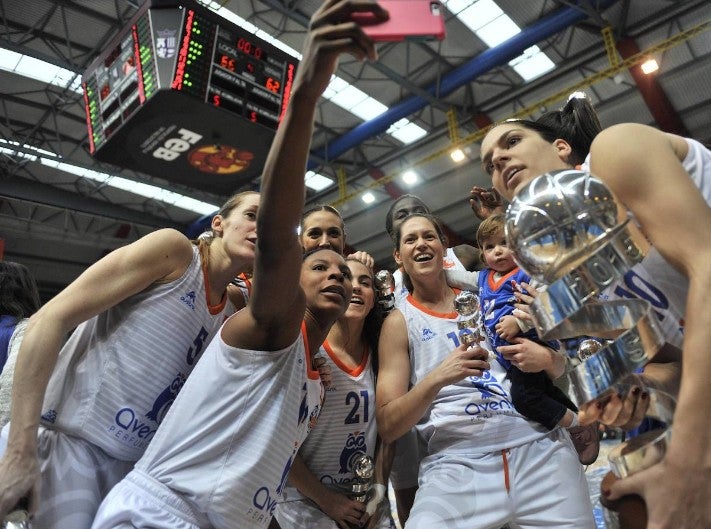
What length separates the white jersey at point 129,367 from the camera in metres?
1.66

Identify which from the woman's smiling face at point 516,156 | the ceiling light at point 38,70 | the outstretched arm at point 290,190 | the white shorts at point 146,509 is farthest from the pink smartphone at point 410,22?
the ceiling light at point 38,70

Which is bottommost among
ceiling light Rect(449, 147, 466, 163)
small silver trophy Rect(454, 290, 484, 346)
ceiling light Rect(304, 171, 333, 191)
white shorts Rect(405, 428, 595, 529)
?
white shorts Rect(405, 428, 595, 529)

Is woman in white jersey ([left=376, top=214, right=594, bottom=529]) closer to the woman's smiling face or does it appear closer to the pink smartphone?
the woman's smiling face

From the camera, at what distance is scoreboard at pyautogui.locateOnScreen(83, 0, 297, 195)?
4363 mm

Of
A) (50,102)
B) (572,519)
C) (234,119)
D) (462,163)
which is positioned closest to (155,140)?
(234,119)

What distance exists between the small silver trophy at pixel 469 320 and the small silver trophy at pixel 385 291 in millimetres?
878

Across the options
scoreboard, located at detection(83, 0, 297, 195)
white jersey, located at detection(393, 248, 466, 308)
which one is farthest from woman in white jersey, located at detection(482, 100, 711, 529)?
scoreboard, located at detection(83, 0, 297, 195)

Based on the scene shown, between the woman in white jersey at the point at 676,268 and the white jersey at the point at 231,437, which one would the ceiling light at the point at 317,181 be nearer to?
the white jersey at the point at 231,437

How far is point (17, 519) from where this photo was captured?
4.06 ft

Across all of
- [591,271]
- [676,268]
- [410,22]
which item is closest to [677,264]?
[676,268]

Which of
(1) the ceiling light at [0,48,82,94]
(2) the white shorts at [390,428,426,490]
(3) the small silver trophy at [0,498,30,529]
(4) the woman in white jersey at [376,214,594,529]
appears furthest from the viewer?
(1) the ceiling light at [0,48,82,94]

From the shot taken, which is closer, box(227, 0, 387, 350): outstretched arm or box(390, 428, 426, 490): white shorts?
box(227, 0, 387, 350): outstretched arm

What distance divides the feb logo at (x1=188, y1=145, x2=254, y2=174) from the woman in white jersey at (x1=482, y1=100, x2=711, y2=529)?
4.42 m

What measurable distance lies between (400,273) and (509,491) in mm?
1322
